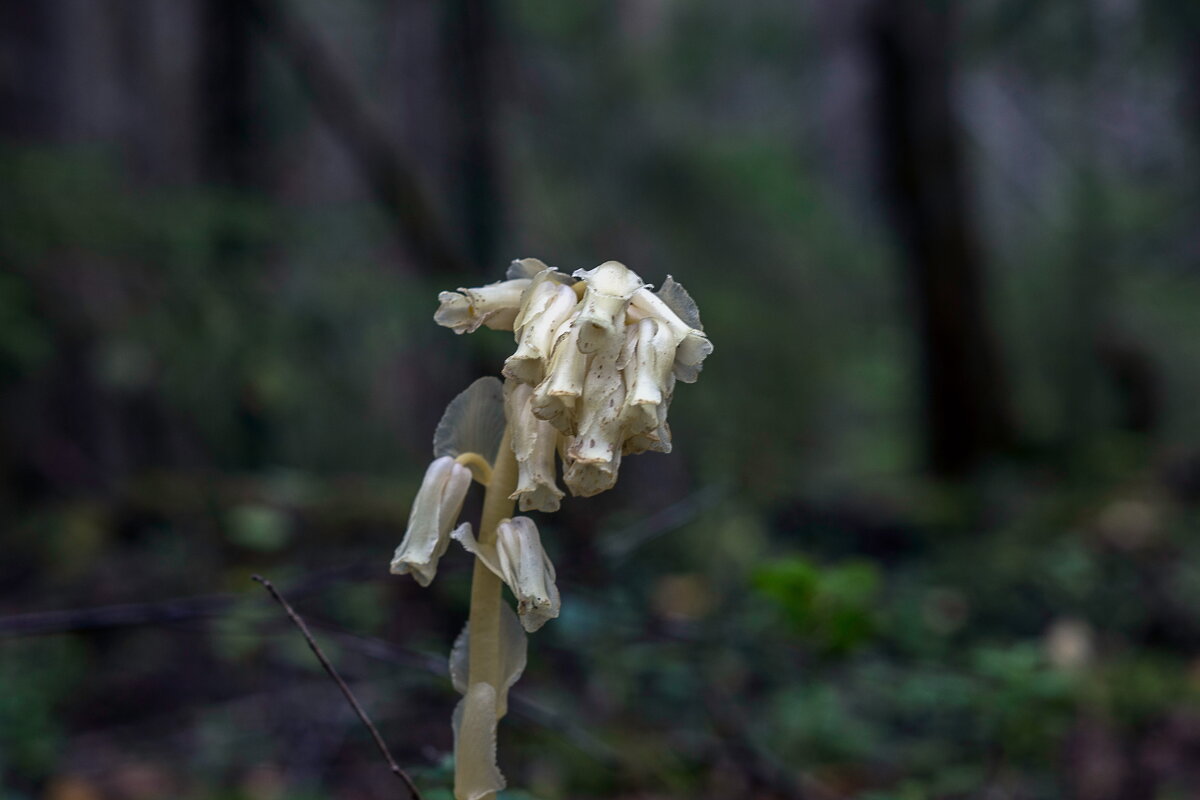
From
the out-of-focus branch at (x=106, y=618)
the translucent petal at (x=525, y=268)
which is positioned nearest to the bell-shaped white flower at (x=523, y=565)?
the translucent petal at (x=525, y=268)

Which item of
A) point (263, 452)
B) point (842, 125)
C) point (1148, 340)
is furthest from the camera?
point (842, 125)

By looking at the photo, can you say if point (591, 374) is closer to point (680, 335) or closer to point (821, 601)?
point (680, 335)

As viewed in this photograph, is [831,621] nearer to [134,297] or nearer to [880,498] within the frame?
[134,297]

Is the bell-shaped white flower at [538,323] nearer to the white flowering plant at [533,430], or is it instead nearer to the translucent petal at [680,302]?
the white flowering plant at [533,430]

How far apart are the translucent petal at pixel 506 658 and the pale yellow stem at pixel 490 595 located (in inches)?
0.5

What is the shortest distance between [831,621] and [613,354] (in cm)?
132

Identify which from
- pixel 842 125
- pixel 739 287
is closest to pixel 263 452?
pixel 739 287

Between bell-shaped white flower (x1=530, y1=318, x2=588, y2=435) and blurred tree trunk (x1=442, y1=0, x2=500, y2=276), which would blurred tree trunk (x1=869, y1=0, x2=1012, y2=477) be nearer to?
blurred tree trunk (x1=442, y1=0, x2=500, y2=276)

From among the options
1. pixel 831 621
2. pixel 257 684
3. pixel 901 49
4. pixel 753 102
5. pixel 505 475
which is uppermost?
pixel 753 102

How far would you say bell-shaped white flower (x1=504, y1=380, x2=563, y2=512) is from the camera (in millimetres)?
1133

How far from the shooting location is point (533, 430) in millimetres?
1156

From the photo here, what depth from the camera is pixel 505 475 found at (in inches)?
47.5

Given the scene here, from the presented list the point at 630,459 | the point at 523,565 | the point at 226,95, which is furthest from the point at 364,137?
the point at 523,565

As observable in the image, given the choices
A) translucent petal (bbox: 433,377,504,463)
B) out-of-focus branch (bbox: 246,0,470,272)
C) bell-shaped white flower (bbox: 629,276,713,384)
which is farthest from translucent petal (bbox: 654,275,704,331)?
out-of-focus branch (bbox: 246,0,470,272)
